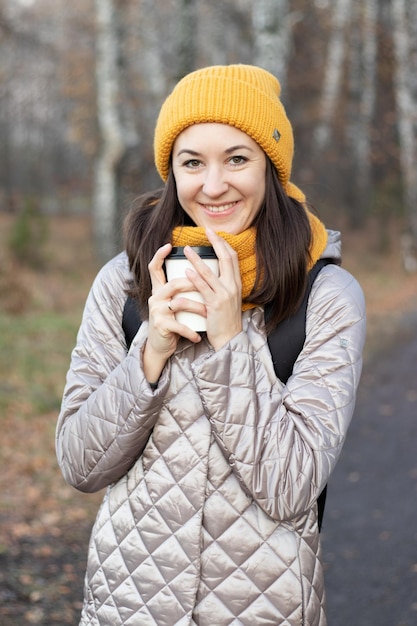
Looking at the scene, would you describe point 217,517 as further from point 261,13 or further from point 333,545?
point 261,13

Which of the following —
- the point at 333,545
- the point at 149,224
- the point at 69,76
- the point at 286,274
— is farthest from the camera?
the point at 69,76

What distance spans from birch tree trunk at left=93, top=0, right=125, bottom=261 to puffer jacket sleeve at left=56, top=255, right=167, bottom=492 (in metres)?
10.6

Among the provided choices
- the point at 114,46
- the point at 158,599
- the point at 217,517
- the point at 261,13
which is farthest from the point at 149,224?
the point at 114,46

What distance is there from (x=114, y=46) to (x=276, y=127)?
1223 centimetres

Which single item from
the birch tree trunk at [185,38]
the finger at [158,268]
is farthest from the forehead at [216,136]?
the birch tree trunk at [185,38]

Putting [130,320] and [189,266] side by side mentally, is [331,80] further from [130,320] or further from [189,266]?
[189,266]

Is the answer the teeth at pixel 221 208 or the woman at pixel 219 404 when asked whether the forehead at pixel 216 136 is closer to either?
the woman at pixel 219 404

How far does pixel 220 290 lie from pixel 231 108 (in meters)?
0.52

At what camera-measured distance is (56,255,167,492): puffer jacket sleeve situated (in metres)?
1.92

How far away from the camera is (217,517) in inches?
76.8

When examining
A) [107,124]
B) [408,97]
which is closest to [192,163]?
[107,124]

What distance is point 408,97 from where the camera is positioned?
17.3 metres

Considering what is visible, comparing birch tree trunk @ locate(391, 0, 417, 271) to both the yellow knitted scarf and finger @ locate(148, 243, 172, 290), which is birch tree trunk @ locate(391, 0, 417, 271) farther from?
finger @ locate(148, 243, 172, 290)

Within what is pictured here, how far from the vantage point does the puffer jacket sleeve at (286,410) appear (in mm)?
1854
